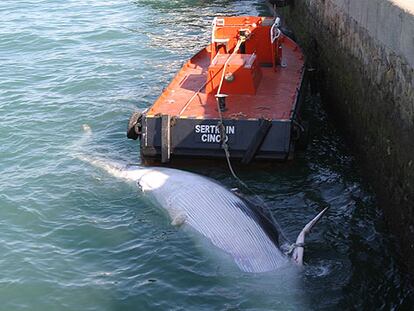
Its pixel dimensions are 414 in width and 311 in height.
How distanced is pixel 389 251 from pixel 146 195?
3.74 m

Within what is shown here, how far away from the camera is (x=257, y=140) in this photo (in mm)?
10500

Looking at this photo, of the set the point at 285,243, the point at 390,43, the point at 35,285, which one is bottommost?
the point at 35,285

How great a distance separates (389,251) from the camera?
865 cm

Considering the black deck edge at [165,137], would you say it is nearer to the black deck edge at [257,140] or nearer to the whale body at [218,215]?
the whale body at [218,215]

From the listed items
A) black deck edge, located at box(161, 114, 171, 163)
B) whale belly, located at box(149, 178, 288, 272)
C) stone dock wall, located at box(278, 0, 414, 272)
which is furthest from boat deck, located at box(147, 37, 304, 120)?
whale belly, located at box(149, 178, 288, 272)

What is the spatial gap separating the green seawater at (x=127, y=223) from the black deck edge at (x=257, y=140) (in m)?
0.48

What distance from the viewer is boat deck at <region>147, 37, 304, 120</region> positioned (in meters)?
11.1

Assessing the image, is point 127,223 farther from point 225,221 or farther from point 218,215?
point 225,221

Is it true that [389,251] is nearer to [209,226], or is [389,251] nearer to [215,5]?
[209,226]

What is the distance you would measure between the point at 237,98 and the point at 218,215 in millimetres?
3570

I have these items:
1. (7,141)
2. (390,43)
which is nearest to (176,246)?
(390,43)

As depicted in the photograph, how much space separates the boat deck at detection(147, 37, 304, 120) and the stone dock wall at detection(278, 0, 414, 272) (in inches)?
37.3

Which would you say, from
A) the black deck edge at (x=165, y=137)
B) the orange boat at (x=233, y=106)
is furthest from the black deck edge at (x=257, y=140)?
the black deck edge at (x=165, y=137)

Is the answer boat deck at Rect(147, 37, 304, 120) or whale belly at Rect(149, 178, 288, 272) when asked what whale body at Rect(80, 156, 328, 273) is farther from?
boat deck at Rect(147, 37, 304, 120)
